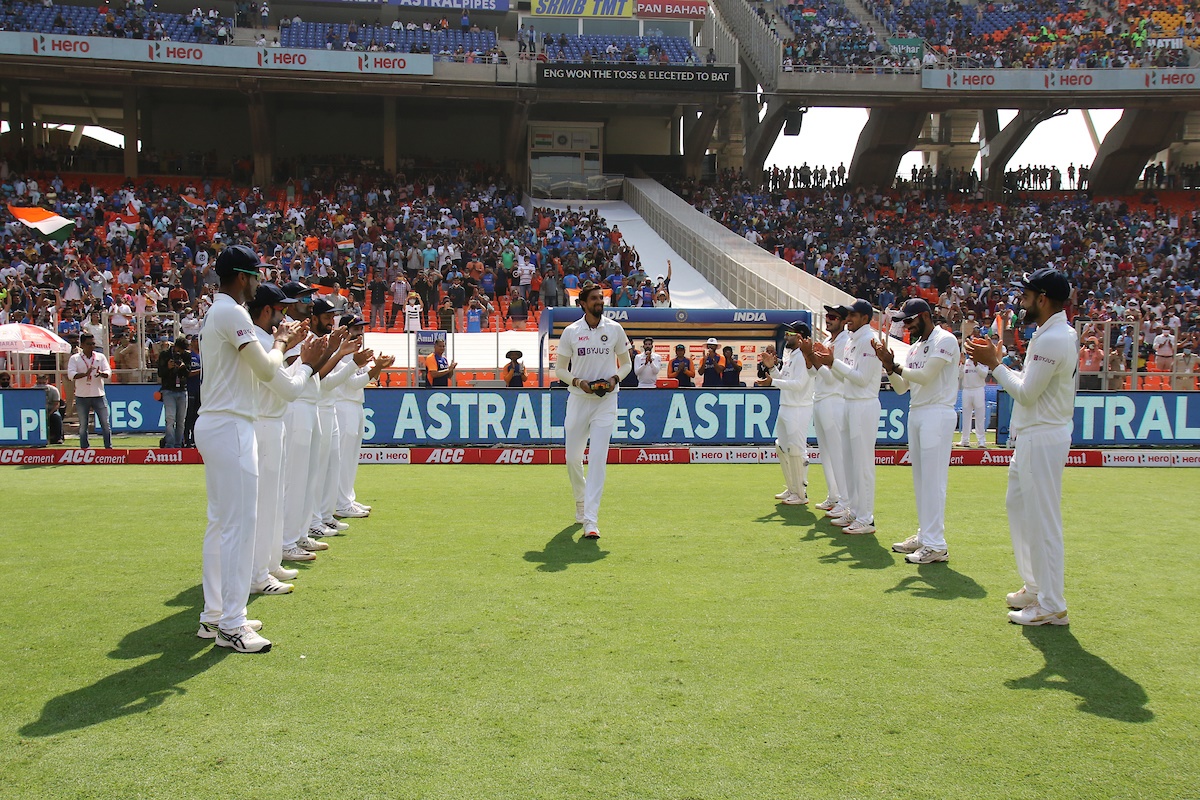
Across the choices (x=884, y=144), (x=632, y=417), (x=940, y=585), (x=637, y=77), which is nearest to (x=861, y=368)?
(x=940, y=585)

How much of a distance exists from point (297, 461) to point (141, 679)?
9.45 feet

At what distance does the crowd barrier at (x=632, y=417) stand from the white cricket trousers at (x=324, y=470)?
26.5 ft

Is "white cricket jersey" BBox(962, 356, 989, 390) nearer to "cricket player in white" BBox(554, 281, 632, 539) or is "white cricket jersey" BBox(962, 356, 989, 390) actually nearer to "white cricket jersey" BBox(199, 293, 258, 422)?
"cricket player in white" BBox(554, 281, 632, 539)

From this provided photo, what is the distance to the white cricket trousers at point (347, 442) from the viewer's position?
1033 centimetres

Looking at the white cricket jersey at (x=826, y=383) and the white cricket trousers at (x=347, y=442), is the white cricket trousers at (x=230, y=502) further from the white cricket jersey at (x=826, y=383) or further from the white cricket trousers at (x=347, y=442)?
the white cricket jersey at (x=826, y=383)

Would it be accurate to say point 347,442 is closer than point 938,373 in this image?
No

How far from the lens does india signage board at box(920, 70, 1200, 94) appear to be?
39.0 metres

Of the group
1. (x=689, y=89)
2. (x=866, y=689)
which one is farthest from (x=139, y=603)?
(x=689, y=89)

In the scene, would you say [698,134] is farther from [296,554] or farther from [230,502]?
[230,502]

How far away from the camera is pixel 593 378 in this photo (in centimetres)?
935

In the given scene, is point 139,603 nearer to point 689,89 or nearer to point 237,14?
point 689,89

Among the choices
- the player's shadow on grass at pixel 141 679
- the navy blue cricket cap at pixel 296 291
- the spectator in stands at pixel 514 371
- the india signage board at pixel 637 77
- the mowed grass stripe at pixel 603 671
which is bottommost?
the player's shadow on grass at pixel 141 679

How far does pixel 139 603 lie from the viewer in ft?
22.2

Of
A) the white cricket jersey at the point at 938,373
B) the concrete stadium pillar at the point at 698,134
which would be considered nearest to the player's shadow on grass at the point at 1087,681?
the white cricket jersey at the point at 938,373
